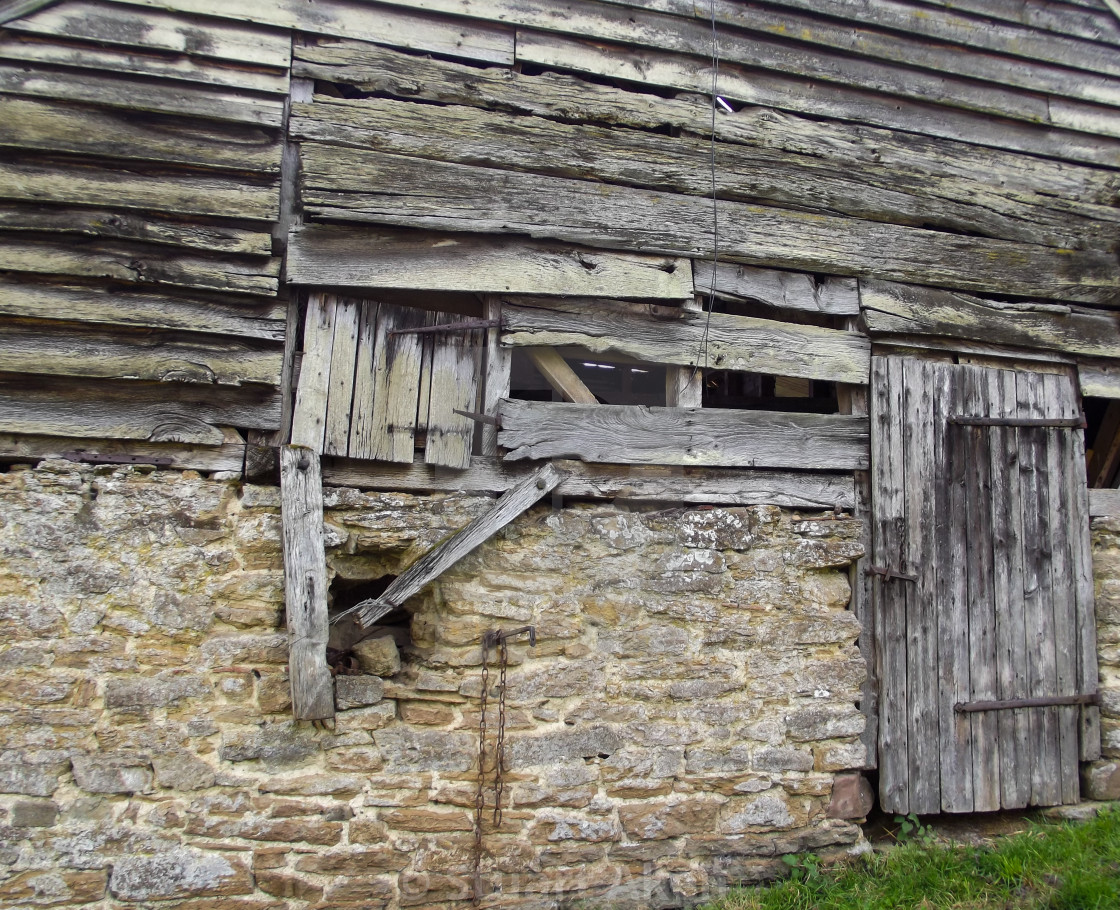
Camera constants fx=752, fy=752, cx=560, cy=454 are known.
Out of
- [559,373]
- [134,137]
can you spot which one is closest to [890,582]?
[559,373]

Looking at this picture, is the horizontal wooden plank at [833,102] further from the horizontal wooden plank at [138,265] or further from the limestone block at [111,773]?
the limestone block at [111,773]

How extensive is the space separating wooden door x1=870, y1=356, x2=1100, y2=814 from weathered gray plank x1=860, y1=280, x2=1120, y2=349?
0.19m

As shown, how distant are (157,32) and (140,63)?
0.17 m

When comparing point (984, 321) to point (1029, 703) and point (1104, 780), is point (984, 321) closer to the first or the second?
point (1029, 703)

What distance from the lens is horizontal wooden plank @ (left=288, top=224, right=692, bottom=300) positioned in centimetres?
342

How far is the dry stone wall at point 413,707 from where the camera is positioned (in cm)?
301

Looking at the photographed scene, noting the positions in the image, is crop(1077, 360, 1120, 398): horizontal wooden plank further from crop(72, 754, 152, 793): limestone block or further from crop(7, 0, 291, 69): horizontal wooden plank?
crop(72, 754, 152, 793): limestone block

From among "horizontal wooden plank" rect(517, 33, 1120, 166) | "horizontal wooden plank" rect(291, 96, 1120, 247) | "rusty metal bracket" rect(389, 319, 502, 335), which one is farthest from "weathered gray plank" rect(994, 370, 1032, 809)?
"rusty metal bracket" rect(389, 319, 502, 335)

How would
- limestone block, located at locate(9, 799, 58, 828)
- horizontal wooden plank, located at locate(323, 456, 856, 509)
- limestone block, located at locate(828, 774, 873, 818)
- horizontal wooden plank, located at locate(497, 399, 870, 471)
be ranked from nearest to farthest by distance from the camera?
limestone block, located at locate(9, 799, 58, 828) < horizontal wooden plank, located at locate(323, 456, 856, 509) < horizontal wooden plank, located at locate(497, 399, 870, 471) < limestone block, located at locate(828, 774, 873, 818)

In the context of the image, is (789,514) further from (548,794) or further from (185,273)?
(185,273)

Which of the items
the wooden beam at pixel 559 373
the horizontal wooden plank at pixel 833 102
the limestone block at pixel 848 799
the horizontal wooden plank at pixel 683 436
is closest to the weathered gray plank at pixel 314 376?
the horizontal wooden plank at pixel 683 436

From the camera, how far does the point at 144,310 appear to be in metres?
3.22

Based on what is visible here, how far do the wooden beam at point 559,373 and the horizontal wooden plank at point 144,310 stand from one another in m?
1.19

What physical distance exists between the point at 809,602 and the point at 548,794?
1.55 meters
